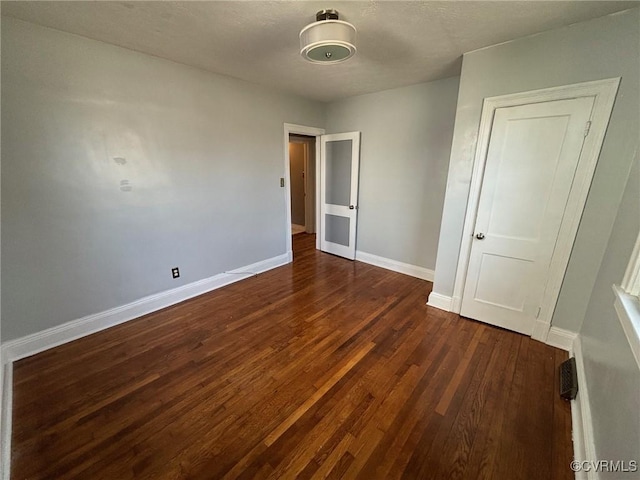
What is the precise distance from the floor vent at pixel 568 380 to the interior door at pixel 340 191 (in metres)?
2.77

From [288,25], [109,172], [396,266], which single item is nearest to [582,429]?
[396,266]

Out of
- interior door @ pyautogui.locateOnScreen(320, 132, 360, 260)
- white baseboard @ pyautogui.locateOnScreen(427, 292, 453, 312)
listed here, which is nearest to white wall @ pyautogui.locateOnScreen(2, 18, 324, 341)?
interior door @ pyautogui.locateOnScreen(320, 132, 360, 260)

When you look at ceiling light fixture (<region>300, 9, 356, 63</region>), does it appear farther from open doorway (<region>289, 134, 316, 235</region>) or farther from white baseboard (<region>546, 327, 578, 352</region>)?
open doorway (<region>289, 134, 316, 235</region>)

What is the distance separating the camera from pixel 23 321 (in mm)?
2041

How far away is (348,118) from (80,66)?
306cm

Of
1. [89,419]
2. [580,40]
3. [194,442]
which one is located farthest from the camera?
[580,40]

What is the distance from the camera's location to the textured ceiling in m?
1.63

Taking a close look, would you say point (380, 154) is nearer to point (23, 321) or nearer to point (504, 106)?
point (504, 106)

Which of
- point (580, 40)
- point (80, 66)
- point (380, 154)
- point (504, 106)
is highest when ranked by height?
point (580, 40)

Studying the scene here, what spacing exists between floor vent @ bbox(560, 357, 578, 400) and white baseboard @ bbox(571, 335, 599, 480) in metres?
0.03

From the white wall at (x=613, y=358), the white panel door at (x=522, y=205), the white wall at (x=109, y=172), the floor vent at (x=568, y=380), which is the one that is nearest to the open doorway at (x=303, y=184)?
the white wall at (x=109, y=172)

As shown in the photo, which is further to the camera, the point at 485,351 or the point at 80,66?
the point at 485,351

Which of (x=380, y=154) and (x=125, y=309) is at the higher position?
(x=380, y=154)

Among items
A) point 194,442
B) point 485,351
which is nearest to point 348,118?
point 485,351
